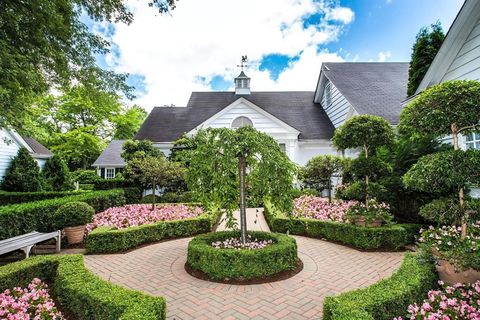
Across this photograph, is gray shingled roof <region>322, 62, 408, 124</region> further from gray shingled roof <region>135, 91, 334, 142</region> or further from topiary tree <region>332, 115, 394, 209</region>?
topiary tree <region>332, 115, 394, 209</region>

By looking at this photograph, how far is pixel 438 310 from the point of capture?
3041mm

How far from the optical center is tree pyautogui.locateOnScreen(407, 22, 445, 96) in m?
8.49

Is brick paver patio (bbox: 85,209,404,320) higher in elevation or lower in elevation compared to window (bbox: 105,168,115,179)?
lower

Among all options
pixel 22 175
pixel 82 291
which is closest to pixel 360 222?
pixel 82 291

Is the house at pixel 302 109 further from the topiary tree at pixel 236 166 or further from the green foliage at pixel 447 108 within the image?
the topiary tree at pixel 236 166

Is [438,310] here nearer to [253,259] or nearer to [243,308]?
[243,308]

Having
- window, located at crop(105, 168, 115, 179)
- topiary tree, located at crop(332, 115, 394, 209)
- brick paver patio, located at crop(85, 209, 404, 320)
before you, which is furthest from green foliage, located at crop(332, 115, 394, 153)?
window, located at crop(105, 168, 115, 179)

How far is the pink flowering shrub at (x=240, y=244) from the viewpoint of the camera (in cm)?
560

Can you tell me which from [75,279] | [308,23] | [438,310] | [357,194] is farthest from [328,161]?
[75,279]

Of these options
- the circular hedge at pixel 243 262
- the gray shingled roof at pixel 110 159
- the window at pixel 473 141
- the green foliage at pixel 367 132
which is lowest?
the circular hedge at pixel 243 262

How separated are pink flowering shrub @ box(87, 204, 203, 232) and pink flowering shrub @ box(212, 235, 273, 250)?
3627 mm

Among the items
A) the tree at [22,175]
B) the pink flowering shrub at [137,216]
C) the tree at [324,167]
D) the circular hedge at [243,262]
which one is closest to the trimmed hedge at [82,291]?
the circular hedge at [243,262]

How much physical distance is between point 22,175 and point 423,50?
2206 centimetres

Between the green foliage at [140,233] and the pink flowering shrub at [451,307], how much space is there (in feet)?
16.0
